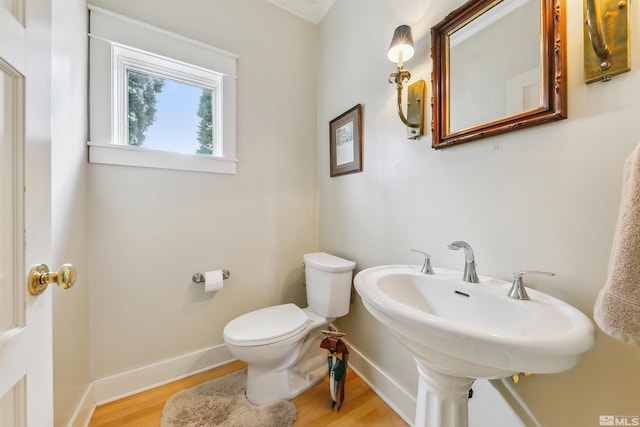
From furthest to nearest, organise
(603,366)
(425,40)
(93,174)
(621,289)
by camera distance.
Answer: (93,174) → (425,40) → (603,366) → (621,289)

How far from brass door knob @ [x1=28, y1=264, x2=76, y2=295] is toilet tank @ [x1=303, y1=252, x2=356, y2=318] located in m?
1.10

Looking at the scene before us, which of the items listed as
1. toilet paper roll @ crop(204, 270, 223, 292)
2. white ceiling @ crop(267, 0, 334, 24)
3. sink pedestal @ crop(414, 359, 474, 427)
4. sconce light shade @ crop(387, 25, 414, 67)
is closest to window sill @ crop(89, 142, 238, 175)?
toilet paper roll @ crop(204, 270, 223, 292)

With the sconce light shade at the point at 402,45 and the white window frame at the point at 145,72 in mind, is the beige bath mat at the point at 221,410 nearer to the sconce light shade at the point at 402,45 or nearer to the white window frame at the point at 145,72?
the white window frame at the point at 145,72

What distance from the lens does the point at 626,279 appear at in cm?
42

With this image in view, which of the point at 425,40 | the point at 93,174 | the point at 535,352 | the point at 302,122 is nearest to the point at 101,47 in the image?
the point at 93,174

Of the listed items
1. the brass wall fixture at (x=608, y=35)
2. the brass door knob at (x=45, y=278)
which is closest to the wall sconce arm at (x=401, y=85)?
the brass wall fixture at (x=608, y=35)

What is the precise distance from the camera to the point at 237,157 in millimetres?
1648

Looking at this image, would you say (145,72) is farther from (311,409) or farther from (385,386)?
(385,386)

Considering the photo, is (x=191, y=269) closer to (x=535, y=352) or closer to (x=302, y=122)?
(x=302, y=122)

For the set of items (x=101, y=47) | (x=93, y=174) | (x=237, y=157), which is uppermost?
(x=101, y=47)

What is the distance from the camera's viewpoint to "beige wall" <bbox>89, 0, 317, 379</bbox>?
52.2 inches

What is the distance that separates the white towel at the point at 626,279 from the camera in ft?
1.34

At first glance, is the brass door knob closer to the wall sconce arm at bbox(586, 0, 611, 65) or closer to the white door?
the white door

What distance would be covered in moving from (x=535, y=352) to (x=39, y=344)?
3.34 ft
